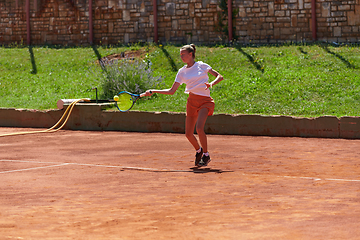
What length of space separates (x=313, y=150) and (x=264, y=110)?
3.92 m

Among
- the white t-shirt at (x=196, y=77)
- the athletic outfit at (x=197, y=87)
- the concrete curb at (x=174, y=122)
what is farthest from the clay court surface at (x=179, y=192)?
the concrete curb at (x=174, y=122)

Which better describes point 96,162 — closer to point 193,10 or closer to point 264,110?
point 264,110

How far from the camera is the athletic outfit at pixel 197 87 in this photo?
7.39 meters

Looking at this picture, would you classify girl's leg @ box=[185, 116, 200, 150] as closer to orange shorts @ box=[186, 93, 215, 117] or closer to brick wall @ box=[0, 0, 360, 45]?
orange shorts @ box=[186, 93, 215, 117]

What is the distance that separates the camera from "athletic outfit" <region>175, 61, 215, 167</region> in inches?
291

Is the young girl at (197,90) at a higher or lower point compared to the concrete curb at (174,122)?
higher

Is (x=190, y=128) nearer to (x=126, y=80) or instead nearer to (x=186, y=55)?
(x=186, y=55)

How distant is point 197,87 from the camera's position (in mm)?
7418

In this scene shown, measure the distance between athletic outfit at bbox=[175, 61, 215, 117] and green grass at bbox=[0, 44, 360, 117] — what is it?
561cm

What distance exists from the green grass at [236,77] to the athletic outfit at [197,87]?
5.60 meters

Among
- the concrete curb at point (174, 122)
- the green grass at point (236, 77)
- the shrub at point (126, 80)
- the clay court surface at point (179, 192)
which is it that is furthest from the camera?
the shrub at point (126, 80)

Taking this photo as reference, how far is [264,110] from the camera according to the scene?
13164 millimetres

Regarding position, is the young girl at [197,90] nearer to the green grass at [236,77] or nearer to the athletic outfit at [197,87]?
the athletic outfit at [197,87]

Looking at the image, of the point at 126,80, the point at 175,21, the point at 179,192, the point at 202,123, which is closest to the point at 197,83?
the point at 202,123
